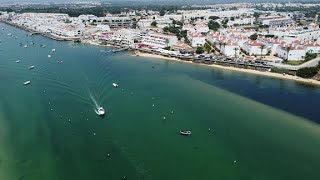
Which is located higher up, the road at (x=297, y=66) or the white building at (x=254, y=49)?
the white building at (x=254, y=49)

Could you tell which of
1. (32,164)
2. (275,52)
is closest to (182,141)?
(32,164)

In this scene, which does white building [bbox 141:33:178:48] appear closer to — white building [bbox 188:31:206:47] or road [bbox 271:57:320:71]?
white building [bbox 188:31:206:47]

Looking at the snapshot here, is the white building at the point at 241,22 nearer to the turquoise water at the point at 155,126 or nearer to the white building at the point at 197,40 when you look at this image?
the white building at the point at 197,40

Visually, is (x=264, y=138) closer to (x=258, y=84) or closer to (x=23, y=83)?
(x=258, y=84)

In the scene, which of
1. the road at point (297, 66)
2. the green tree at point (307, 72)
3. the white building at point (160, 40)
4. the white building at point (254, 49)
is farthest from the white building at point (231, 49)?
the green tree at point (307, 72)

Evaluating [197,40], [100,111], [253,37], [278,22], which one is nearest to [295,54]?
[197,40]

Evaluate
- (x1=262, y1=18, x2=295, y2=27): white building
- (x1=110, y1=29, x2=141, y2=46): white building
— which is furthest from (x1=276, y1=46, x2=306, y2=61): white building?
(x1=262, y1=18, x2=295, y2=27): white building


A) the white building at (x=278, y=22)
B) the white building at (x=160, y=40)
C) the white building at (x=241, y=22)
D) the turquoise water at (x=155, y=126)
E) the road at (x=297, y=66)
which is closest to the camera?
the turquoise water at (x=155, y=126)
